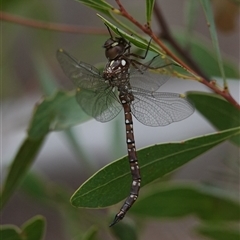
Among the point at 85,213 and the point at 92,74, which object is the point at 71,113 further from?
the point at 85,213

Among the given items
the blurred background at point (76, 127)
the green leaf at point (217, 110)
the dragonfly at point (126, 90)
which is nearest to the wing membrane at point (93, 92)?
the dragonfly at point (126, 90)

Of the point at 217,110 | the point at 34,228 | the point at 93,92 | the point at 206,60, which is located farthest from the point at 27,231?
the point at 206,60

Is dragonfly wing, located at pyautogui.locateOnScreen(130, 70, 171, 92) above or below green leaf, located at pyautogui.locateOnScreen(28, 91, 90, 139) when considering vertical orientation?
above

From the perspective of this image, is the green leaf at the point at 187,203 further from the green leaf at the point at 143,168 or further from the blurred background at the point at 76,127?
the green leaf at the point at 143,168

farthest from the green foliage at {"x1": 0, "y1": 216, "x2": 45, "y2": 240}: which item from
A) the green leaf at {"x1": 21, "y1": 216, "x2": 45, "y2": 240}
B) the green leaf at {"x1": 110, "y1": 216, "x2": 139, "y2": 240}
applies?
the green leaf at {"x1": 110, "y1": 216, "x2": 139, "y2": 240}

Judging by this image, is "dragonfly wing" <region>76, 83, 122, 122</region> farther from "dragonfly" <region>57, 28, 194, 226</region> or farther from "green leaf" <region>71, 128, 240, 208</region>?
"green leaf" <region>71, 128, 240, 208</region>
